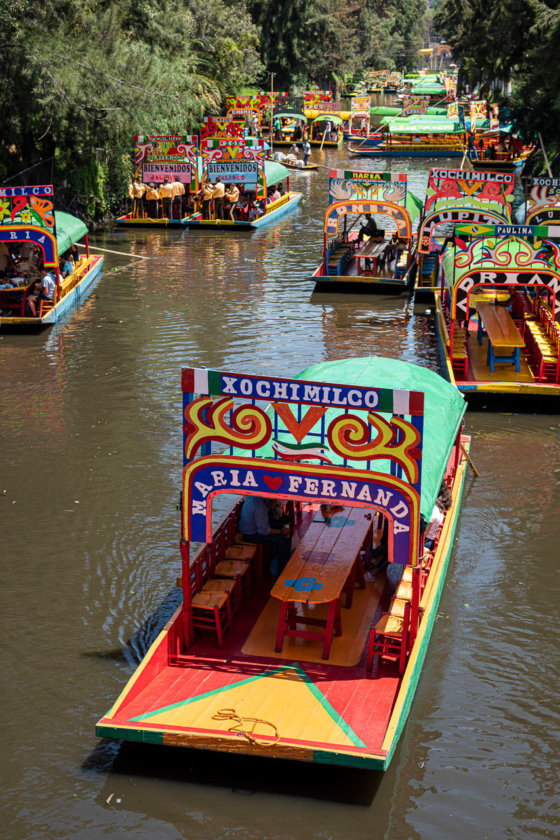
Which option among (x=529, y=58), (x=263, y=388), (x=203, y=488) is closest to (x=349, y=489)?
(x=263, y=388)

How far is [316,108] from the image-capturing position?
69812 mm

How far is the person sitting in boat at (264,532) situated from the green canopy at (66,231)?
14490 millimetres

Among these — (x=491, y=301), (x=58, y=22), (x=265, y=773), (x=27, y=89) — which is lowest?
(x=265, y=773)

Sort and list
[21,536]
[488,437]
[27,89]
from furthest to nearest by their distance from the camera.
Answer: [27,89] < [488,437] < [21,536]

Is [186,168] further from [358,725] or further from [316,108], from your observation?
[316,108]

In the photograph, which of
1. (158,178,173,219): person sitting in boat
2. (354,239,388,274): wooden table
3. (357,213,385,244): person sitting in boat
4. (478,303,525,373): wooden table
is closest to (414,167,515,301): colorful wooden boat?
(354,239,388,274): wooden table

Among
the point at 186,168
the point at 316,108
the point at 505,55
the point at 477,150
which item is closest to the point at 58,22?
the point at 186,168

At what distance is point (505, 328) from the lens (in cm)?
2031

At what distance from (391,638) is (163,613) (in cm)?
338

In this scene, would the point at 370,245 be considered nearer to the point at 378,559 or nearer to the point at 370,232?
the point at 370,232

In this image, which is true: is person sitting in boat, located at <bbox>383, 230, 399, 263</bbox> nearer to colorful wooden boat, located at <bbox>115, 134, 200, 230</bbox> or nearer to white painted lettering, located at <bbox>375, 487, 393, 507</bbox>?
colorful wooden boat, located at <bbox>115, 134, 200, 230</bbox>

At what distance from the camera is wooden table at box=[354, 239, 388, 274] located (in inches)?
1141

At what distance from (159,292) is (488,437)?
13.4 m

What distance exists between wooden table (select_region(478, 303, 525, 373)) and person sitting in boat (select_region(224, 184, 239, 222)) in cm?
1826
